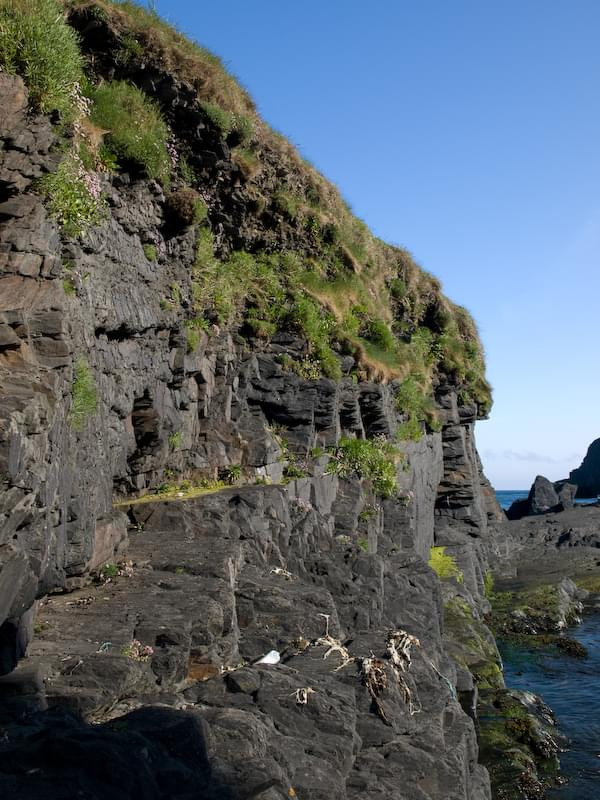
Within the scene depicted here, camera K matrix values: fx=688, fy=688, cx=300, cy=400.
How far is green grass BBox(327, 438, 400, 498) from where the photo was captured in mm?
21094

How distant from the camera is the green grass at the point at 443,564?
28422mm

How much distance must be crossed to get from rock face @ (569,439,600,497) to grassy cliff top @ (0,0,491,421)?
407 ft

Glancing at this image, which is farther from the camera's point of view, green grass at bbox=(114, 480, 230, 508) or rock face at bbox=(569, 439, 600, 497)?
rock face at bbox=(569, 439, 600, 497)

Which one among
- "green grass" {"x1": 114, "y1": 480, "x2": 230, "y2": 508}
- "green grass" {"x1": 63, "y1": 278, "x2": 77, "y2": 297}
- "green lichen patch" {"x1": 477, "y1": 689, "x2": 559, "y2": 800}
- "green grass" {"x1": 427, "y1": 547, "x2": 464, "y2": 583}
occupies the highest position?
"green grass" {"x1": 63, "y1": 278, "x2": 77, "y2": 297}

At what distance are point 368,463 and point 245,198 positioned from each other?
8.96 m

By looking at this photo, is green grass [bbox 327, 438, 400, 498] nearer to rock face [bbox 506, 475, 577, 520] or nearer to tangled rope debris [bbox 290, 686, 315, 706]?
tangled rope debris [bbox 290, 686, 315, 706]

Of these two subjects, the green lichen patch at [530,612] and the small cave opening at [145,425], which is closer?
the small cave opening at [145,425]

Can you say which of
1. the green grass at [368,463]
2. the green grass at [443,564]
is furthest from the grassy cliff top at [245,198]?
the green grass at [443,564]

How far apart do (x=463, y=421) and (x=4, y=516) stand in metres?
32.1

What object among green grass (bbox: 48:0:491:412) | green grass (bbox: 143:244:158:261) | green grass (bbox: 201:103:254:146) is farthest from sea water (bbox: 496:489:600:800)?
green grass (bbox: 201:103:254:146)

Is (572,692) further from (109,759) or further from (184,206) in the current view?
(109,759)

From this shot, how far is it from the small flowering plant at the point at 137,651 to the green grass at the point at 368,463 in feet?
43.1

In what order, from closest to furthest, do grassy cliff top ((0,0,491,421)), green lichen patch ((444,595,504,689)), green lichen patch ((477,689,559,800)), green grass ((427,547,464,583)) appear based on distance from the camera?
grassy cliff top ((0,0,491,421)), green lichen patch ((477,689,559,800)), green lichen patch ((444,595,504,689)), green grass ((427,547,464,583))

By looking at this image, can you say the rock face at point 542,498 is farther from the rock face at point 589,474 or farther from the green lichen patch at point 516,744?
the rock face at point 589,474
